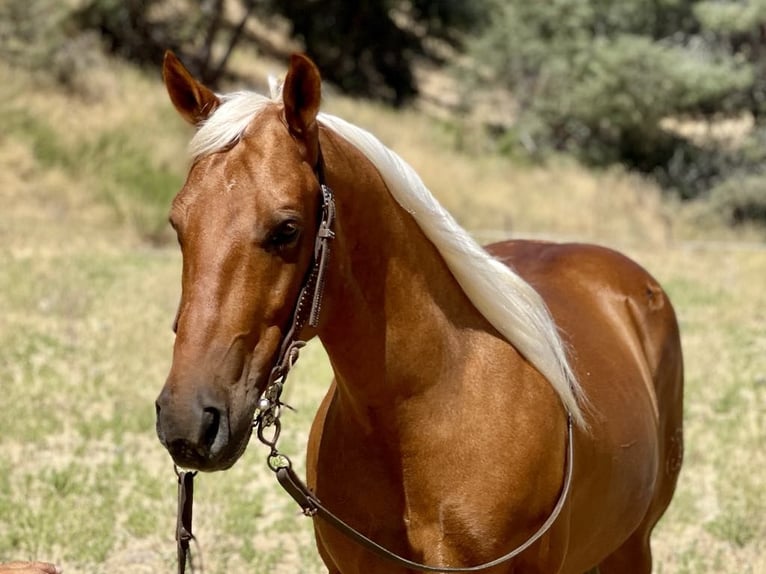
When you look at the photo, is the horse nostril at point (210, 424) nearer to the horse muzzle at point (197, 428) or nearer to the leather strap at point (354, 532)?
the horse muzzle at point (197, 428)

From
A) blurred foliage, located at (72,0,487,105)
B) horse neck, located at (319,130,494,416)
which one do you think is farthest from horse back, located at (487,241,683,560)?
blurred foliage, located at (72,0,487,105)

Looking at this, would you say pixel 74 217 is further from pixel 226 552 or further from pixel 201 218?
pixel 201 218

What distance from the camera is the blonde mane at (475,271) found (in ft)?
7.75

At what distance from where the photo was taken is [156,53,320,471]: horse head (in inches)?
74.0

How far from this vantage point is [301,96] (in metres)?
2.08

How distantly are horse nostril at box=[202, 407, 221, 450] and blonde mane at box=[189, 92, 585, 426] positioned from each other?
62 cm

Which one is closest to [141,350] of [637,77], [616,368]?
[616,368]

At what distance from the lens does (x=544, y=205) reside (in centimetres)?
1853

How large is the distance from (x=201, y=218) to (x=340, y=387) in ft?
2.25

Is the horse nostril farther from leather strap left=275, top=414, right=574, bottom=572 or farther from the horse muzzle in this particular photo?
leather strap left=275, top=414, right=574, bottom=572

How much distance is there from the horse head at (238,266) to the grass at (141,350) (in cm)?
262

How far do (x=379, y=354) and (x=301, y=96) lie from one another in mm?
655

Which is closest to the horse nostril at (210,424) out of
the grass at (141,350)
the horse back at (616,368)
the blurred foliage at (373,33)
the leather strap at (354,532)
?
the leather strap at (354,532)

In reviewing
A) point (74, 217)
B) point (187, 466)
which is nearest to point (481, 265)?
point (187, 466)
